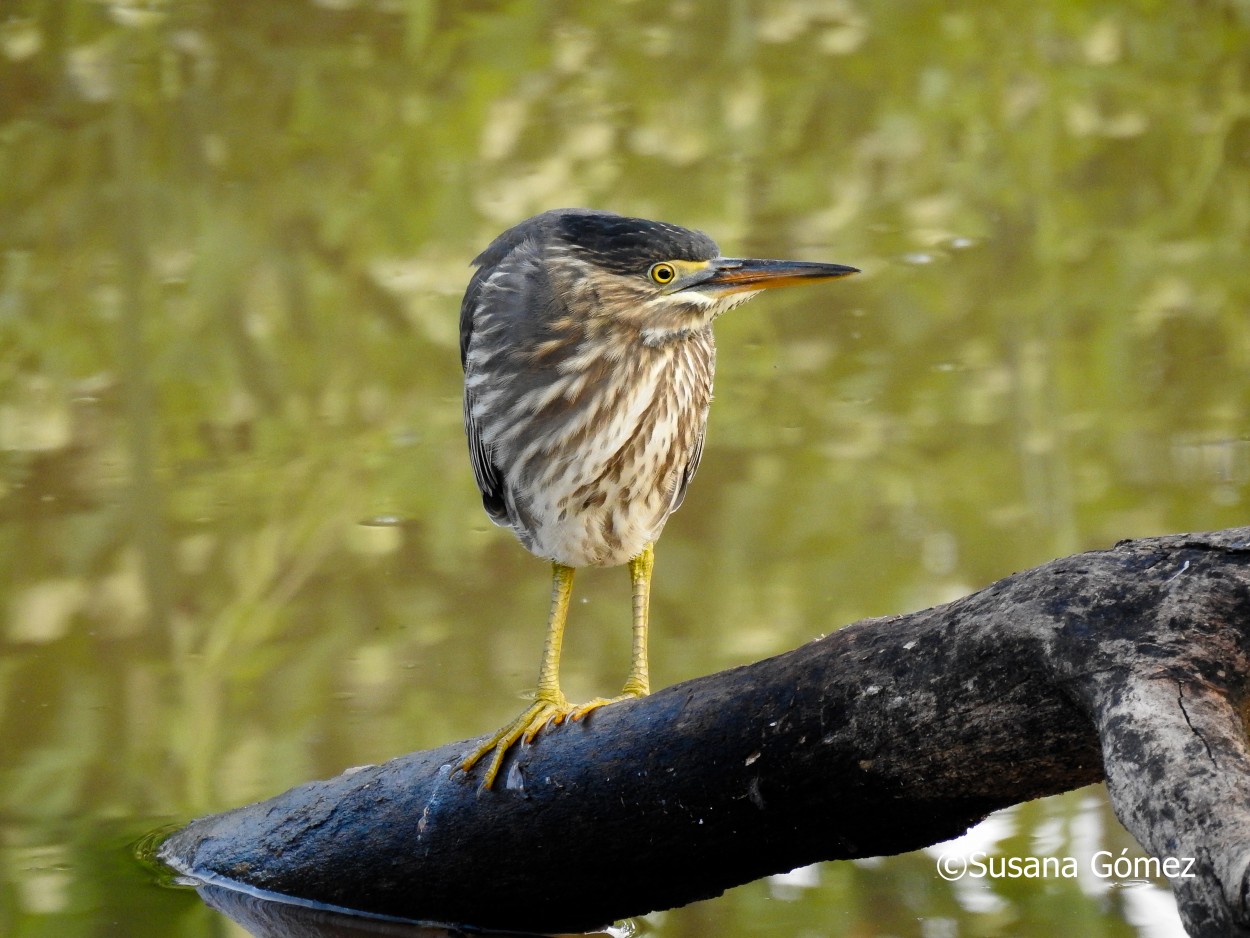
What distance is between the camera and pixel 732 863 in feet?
9.23

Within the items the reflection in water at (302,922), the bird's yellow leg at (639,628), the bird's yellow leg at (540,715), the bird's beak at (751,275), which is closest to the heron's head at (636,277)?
the bird's beak at (751,275)

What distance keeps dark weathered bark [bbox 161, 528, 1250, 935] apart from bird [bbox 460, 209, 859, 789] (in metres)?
0.32

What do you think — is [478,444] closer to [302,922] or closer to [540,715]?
[540,715]

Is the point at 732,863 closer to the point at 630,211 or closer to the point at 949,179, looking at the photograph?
the point at 630,211

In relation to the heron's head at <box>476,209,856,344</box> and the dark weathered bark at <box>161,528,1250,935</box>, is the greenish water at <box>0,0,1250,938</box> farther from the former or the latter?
the heron's head at <box>476,209,856,344</box>

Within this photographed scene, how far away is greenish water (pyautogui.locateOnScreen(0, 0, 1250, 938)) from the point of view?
165 inches

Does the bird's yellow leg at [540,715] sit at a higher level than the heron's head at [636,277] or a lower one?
lower

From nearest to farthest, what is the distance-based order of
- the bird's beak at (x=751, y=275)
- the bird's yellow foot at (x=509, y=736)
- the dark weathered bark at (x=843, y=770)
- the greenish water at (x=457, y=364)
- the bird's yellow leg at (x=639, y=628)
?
the dark weathered bark at (x=843, y=770)
the bird's yellow foot at (x=509, y=736)
the bird's beak at (x=751, y=275)
the bird's yellow leg at (x=639, y=628)
the greenish water at (x=457, y=364)

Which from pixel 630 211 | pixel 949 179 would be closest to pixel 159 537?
pixel 630 211

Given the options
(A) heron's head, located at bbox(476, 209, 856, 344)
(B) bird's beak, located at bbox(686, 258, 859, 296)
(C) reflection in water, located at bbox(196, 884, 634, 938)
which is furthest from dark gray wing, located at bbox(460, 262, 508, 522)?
(C) reflection in water, located at bbox(196, 884, 634, 938)

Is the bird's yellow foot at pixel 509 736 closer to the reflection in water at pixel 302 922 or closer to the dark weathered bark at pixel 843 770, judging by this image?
the dark weathered bark at pixel 843 770

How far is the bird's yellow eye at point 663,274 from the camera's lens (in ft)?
10.9

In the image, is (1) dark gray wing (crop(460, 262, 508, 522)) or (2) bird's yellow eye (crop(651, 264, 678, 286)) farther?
(1) dark gray wing (crop(460, 262, 508, 522))

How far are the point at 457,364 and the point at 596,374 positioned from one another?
9.13ft
